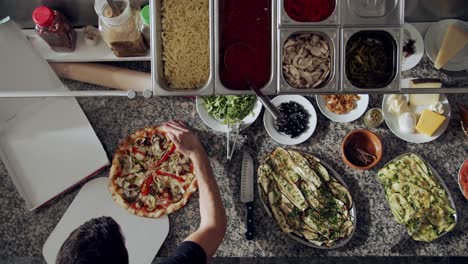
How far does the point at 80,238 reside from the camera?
4.42 feet

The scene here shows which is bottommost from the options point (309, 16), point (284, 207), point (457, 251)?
point (457, 251)

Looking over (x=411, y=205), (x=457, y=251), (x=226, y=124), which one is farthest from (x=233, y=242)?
(x=457, y=251)

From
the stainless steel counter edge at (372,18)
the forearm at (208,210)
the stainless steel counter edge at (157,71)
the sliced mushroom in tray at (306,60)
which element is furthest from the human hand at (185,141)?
the stainless steel counter edge at (372,18)

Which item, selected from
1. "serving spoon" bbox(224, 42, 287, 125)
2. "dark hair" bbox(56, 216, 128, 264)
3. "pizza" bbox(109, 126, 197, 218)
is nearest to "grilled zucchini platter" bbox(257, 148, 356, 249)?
"pizza" bbox(109, 126, 197, 218)

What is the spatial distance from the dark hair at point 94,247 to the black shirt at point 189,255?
14cm

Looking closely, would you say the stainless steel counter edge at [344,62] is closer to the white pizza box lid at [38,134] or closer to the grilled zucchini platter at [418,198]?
the grilled zucchini platter at [418,198]

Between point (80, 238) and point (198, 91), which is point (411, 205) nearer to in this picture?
point (198, 91)

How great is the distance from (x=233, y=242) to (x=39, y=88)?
786mm

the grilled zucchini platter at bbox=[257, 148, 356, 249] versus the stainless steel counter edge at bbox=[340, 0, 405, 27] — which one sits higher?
the stainless steel counter edge at bbox=[340, 0, 405, 27]

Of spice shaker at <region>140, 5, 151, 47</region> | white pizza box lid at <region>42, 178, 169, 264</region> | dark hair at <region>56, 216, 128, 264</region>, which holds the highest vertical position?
spice shaker at <region>140, 5, 151, 47</region>

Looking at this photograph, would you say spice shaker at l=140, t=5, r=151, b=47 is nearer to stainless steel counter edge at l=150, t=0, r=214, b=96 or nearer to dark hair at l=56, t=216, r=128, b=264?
stainless steel counter edge at l=150, t=0, r=214, b=96

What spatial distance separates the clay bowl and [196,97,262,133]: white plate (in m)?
0.29

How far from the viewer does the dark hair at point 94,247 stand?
50.0 inches

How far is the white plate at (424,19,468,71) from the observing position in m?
1.51
